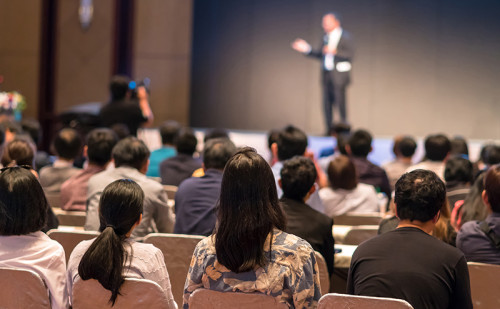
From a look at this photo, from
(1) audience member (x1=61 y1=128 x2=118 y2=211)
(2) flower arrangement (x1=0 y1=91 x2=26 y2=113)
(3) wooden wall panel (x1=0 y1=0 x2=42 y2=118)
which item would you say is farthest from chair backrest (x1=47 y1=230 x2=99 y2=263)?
(3) wooden wall panel (x1=0 y1=0 x2=42 y2=118)

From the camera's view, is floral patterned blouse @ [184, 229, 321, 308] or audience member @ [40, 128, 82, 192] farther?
audience member @ [40, 128, 82, 192]

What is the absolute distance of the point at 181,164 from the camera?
524 cm

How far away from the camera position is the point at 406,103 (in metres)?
11.9

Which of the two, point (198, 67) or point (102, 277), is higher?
point (198, 67)

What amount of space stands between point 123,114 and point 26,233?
4.68 metres

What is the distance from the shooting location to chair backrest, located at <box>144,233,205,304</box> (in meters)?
3.12

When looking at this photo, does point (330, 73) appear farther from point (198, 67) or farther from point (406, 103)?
point (198, 67)

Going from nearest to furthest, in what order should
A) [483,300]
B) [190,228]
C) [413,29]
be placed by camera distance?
[483,300] < [190,228] < [413,29]

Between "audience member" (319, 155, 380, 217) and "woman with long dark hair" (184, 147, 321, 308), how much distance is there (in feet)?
6.99

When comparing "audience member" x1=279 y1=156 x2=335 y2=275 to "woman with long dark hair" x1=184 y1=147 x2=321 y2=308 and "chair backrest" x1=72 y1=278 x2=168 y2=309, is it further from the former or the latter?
"chair backrest" x1=72 y1=278 x2=168 y2=309

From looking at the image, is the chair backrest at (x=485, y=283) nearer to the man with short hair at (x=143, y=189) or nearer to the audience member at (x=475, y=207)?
the audience member at (x=475, y=207)

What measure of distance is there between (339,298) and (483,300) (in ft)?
3.42

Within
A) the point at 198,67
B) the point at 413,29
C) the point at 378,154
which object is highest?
the point at 413,29

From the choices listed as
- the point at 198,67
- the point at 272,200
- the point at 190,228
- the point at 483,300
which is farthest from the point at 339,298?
the point at 198,67
